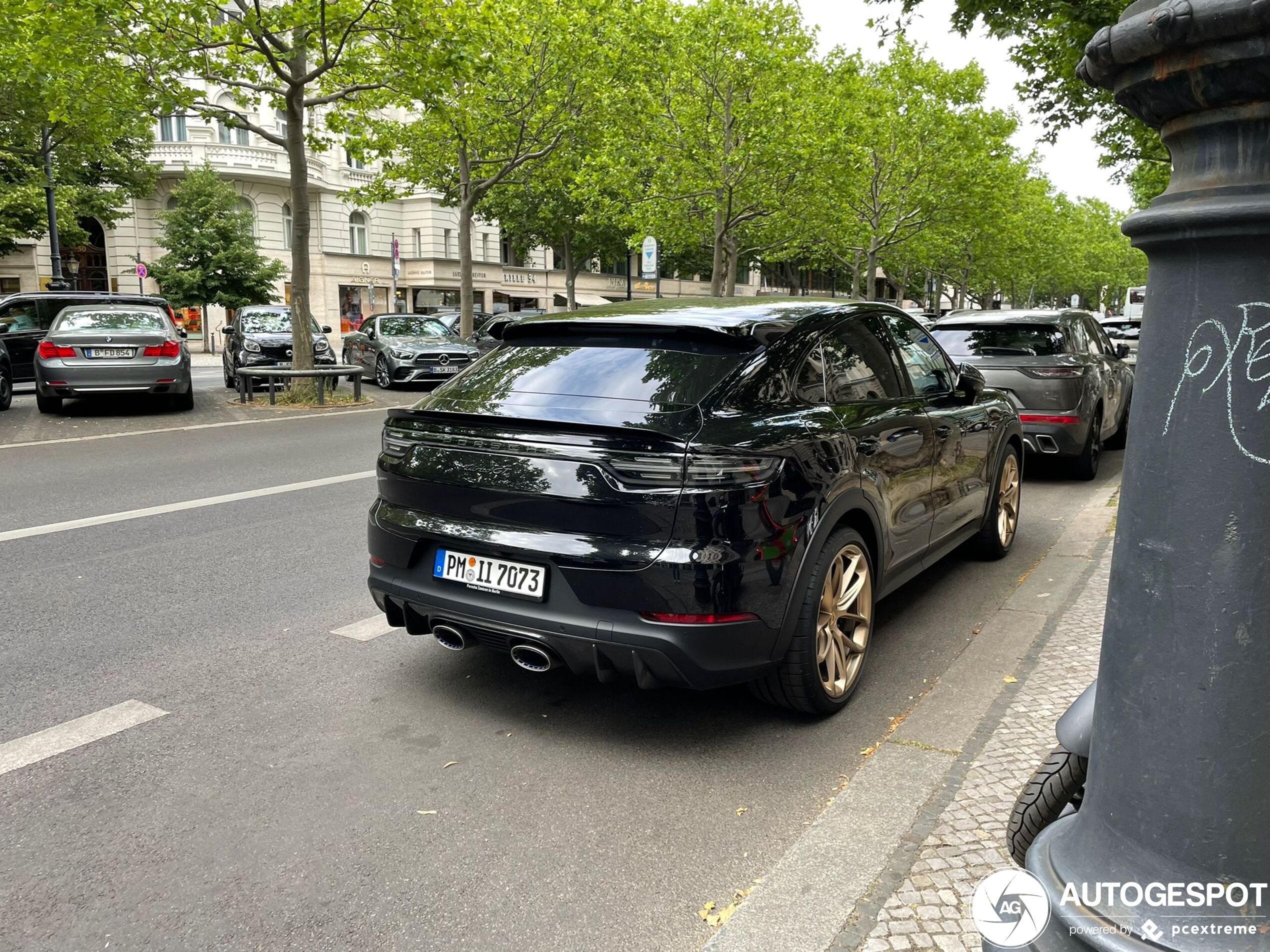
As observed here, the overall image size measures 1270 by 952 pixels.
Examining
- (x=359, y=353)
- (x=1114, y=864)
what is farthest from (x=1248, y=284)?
(x=359, y=353)

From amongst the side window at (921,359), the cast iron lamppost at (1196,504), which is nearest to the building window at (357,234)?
the side window at (921,359)

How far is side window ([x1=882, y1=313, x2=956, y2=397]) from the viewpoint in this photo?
516 centimetres

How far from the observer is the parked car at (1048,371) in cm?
931

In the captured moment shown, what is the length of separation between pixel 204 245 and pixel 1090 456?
36931mm

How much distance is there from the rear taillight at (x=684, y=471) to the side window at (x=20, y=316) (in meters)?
17.2

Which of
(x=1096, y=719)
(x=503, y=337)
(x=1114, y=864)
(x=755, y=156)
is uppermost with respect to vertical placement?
(x=755, y=156)

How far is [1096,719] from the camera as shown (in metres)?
1.86

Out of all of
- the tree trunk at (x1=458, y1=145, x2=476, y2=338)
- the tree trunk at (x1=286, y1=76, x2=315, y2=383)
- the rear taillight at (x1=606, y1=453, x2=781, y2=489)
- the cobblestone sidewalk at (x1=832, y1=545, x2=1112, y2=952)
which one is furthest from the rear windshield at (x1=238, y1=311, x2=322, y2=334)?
the cobblestone sidewalk at (x1=832, y1=545, x2=1112, y2=952)

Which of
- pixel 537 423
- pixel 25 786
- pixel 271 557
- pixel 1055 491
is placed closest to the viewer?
pixel 25 786

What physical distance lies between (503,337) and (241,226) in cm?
3920

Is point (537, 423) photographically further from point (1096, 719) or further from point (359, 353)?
point (359, 353)

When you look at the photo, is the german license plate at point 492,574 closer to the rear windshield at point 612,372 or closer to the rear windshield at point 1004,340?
the rear windshield at point 612,372

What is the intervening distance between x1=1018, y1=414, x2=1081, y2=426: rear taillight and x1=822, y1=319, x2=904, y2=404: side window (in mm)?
4983

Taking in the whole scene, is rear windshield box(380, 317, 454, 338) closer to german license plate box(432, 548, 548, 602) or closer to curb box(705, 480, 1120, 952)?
curb box(705, 480, 1120, 952)
